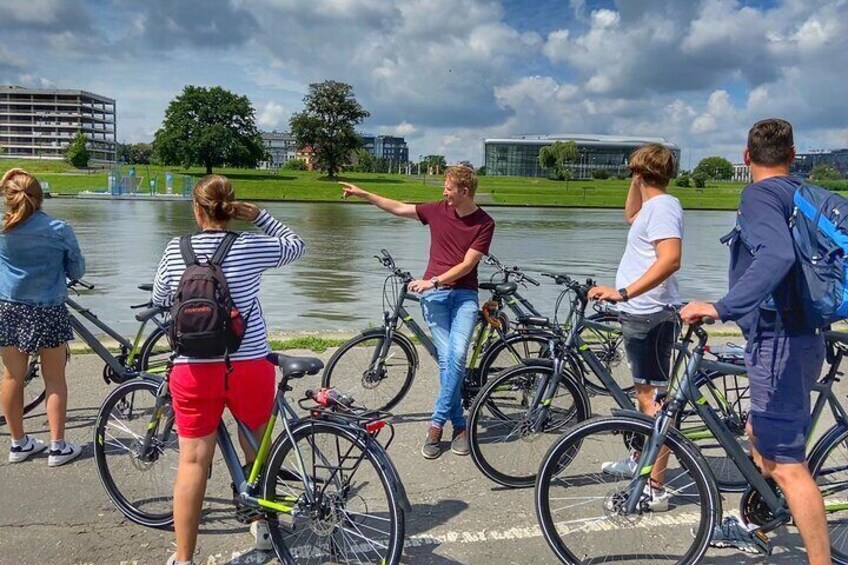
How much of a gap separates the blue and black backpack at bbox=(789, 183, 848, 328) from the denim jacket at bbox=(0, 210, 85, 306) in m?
4.06

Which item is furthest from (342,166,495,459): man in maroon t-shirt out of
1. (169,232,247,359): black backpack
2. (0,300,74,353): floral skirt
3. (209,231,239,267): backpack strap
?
(0,300,74,353): floral skirt

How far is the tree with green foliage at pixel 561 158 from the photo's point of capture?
4473 inches

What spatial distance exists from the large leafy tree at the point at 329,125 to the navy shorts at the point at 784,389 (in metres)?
83.1

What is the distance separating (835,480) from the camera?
3.53m

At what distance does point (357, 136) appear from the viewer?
8556 centimetres

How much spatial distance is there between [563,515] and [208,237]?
2.18 metres

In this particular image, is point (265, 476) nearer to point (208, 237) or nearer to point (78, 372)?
point (208, 237)

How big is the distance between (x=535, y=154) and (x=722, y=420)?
486 feet

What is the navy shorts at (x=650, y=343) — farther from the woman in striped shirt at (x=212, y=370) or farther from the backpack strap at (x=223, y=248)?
the backpack strap at (x=223, y=248)

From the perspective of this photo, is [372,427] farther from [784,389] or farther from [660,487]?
[784,389]

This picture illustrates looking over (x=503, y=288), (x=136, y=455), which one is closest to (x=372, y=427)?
(x=136, y=455)

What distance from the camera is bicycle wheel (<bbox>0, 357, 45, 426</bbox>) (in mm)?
5211

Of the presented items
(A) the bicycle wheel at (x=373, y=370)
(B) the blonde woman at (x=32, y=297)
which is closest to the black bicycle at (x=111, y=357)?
(B) the blonde woman at (x=32, y=297)

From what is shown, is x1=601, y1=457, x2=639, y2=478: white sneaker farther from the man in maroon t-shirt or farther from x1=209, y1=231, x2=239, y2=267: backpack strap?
x1=209, y1=231, x2=239, y2=267: backpack strap
